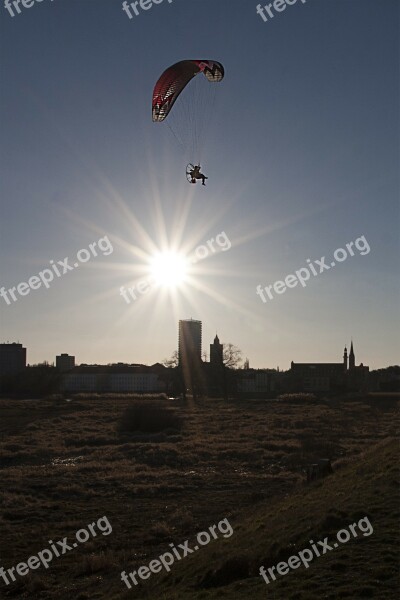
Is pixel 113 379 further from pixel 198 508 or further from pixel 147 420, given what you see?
pixel 198 508

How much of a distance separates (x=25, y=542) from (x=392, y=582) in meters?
12.6

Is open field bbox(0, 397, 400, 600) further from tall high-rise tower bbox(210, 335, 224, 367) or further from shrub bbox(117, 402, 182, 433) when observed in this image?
tall high-rise tower bbox(210, 335, 224, 367)

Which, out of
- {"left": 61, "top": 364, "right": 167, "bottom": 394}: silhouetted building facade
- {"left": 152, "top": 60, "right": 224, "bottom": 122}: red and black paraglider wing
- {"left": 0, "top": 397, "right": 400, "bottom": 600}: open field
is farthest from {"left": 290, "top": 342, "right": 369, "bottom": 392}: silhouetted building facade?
{"left": 152, "top": 60, "right": 224, "bottom": 122}: red and black paraglider wing

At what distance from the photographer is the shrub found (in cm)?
5409

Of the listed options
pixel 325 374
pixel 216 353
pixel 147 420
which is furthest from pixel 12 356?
pixel 147 420

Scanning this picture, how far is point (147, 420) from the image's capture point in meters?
55.1

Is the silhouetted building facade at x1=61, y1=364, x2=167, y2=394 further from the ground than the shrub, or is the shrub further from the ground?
the silhouetted building facade at x1=61, y1=364, x2=167, y2=394

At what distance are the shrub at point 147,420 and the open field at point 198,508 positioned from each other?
4142 millimetres

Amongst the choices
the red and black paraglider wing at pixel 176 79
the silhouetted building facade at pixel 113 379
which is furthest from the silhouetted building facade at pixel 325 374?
the red and black paraglider wing at pixel 176 79

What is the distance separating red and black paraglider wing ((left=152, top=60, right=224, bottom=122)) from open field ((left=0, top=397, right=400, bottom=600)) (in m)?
15.3

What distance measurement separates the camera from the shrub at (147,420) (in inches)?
2130

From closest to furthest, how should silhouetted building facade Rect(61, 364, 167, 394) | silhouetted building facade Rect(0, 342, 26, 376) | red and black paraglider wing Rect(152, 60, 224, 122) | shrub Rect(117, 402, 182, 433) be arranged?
red and black paraglider wing Rect(152, 60, 224, 122)
shrub Rect(117, 402, 182, 433)
silhouetted building facade Rect(61, 364, 167, 394)
silhouetted building facade Rect(0, 342, 26, 376)

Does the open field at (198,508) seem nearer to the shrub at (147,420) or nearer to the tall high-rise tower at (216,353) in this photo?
the shrub at (147,420)

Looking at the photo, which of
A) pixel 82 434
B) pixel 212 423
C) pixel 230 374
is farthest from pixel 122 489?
pixel 230 374
